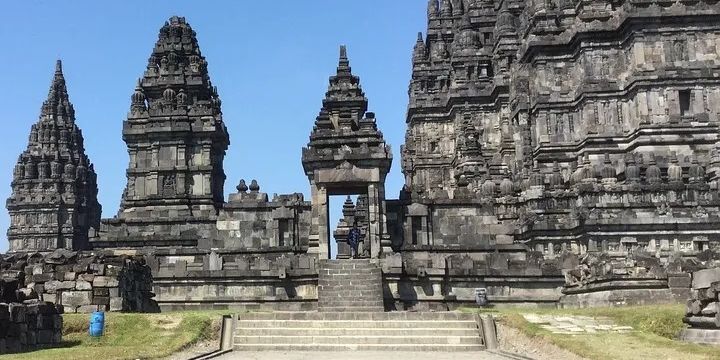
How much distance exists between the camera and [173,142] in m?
46.9

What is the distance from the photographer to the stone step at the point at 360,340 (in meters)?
19.8

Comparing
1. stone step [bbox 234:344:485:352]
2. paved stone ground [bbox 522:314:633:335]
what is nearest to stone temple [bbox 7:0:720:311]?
paved stone ground [bbox 522:314:633:335]

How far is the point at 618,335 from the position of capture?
742 inches

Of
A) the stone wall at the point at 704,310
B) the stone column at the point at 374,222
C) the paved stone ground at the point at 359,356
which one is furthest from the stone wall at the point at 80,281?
the stone wall at the point at 704,310

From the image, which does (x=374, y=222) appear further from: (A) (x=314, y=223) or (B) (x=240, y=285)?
(B) (x=240, y=285)

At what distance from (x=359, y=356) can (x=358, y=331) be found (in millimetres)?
2813

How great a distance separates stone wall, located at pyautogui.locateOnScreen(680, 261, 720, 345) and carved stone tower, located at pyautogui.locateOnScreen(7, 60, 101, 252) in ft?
208

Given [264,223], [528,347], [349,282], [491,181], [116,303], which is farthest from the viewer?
[491,181]

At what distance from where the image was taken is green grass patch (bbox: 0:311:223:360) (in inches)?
663

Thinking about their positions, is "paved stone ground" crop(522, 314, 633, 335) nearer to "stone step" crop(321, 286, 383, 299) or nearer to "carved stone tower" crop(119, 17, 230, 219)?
"stone step" crop(321, 286, 383, 299)

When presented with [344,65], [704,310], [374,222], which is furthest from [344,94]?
[704,310]

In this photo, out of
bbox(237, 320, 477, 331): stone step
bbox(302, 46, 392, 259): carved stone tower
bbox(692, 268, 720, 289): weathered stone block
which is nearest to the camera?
bbox(692, 268, 720, 289): weathered stone block

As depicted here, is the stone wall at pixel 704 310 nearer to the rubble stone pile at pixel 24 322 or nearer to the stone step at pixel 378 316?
the stone step at pixel 378 316

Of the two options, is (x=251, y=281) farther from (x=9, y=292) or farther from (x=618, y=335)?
(x=618, y=335)
